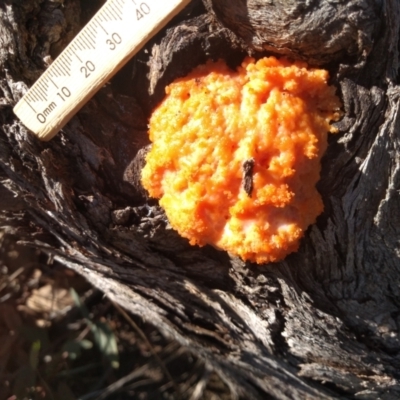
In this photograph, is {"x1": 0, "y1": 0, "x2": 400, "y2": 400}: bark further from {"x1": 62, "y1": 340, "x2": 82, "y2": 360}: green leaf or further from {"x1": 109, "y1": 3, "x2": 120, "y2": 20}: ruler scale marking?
{"x1": 62, "y1": 340, "x2": 82, "y2": 360}: green leaf

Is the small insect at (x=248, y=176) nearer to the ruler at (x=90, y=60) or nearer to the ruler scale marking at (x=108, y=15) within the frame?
the ruler at (x=90, y=60)

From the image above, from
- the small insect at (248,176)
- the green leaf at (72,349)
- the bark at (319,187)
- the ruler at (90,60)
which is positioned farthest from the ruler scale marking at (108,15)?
the green leaf at (72,349)

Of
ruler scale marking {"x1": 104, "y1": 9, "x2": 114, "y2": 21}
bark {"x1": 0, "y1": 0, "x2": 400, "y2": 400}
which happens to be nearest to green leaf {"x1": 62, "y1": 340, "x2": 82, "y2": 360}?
bark {"x1": 0, "y1": 0, "x2": 400, "y2": 400}

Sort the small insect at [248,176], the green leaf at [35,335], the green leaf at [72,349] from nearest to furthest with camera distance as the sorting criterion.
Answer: the small insect at [248,176], the green leaf at [72,349], the green leaf at [35,335]

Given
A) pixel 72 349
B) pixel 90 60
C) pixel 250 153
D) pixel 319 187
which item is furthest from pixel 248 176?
pixel 72 349

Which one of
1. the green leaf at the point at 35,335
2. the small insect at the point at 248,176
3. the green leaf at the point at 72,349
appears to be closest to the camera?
the small insect at the point at 248,176

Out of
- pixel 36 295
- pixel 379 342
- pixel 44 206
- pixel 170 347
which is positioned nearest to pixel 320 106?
pixel 379 342

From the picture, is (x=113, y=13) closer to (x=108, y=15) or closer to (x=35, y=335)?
(x=108, y=15)

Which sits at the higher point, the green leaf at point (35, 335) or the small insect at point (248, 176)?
the small insect at point (248, 176)
